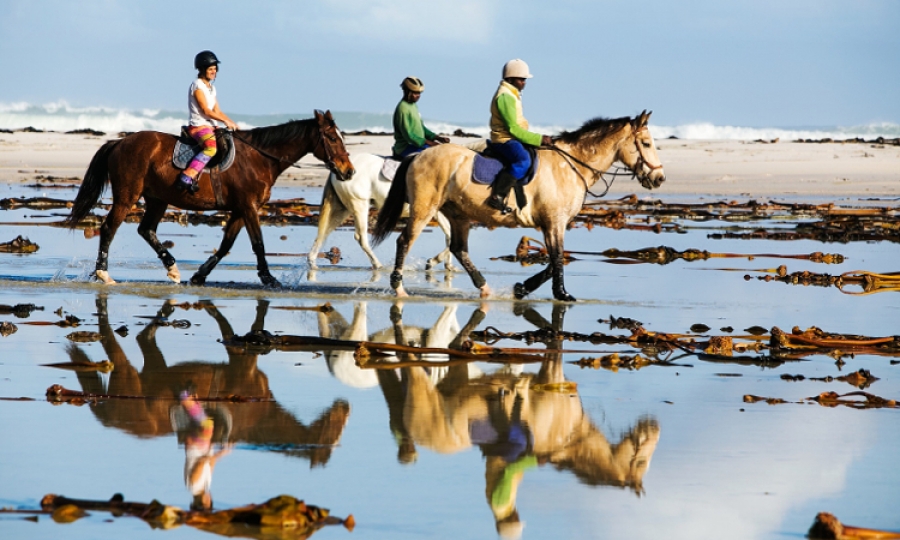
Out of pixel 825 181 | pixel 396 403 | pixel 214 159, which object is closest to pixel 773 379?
pixel 396 403

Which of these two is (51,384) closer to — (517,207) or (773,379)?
(773,379)

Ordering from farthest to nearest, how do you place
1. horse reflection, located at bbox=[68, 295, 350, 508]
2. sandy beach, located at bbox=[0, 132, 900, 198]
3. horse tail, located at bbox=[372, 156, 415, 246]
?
sandy beach, located at bbox=[0, 132, 900, 198] < horse tail, located at bbox=[372, 156, 415, 246] < horse reflection, located at bbox=[68, 295, 350, 508]

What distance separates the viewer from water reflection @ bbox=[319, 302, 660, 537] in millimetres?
5605

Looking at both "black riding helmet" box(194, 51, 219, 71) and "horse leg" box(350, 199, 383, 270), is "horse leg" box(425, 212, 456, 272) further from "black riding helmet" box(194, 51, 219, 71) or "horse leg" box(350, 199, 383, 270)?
"black riding helmet" box(194, 51, 219, 71)

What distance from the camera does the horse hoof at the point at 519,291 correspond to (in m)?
12.1

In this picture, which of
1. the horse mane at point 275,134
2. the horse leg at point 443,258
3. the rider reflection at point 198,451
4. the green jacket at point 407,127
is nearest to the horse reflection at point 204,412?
the rider reflection at point 198,451

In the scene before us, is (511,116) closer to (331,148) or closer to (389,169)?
(331,148)

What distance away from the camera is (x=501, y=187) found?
11734 millimetres

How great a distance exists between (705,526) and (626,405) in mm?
2211

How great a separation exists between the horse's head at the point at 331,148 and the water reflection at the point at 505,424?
15.4 feet

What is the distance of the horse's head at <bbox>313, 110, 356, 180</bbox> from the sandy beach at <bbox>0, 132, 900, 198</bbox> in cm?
1909

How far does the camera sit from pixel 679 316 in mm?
10695

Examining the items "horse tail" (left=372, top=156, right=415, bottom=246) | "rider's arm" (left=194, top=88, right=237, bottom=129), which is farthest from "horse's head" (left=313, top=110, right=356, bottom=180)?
"rider's arm" (left=194, top=88, right=237, bottom=129)

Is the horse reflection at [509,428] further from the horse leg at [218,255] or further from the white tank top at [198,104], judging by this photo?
the white tank top at [198,104]
